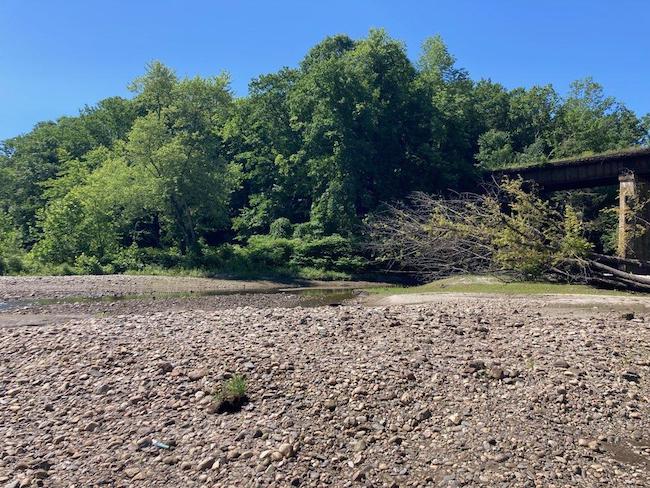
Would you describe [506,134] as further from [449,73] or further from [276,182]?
[276,182]

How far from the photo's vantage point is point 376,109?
4350cm

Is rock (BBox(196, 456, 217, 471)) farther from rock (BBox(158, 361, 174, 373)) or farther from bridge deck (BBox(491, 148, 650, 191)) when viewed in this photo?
bridge deck (BBox(491, 148, 650, 191))

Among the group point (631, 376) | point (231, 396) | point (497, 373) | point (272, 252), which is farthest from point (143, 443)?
point (272, 252)

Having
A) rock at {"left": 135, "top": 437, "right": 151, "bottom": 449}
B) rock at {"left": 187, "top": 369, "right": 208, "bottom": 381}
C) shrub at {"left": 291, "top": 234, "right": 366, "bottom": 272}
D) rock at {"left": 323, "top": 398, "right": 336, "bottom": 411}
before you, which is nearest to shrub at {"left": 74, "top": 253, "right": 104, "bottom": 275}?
shrub at {"left": 291, "top": 234, "right": 366, "bottom": 272}

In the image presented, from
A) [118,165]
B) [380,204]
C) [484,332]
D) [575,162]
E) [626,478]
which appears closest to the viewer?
[626,478]

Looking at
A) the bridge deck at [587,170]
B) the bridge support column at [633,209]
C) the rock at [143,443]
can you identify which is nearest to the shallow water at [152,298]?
the rock at [143,443]

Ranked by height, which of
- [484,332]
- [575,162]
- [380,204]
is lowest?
[484,332]

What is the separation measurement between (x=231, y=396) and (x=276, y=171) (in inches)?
1808

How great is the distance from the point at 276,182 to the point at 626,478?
48.7 meters

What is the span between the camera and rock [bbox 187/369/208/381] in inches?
382

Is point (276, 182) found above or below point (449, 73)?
below

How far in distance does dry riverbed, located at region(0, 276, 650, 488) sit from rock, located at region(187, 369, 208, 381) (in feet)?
0.14

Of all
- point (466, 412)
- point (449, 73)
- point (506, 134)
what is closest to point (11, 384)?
point (466, 412)

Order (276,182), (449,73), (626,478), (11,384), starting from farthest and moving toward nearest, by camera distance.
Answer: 1. (449,73)
2. (276,182)
3. (11,384)
4. (626,478)
